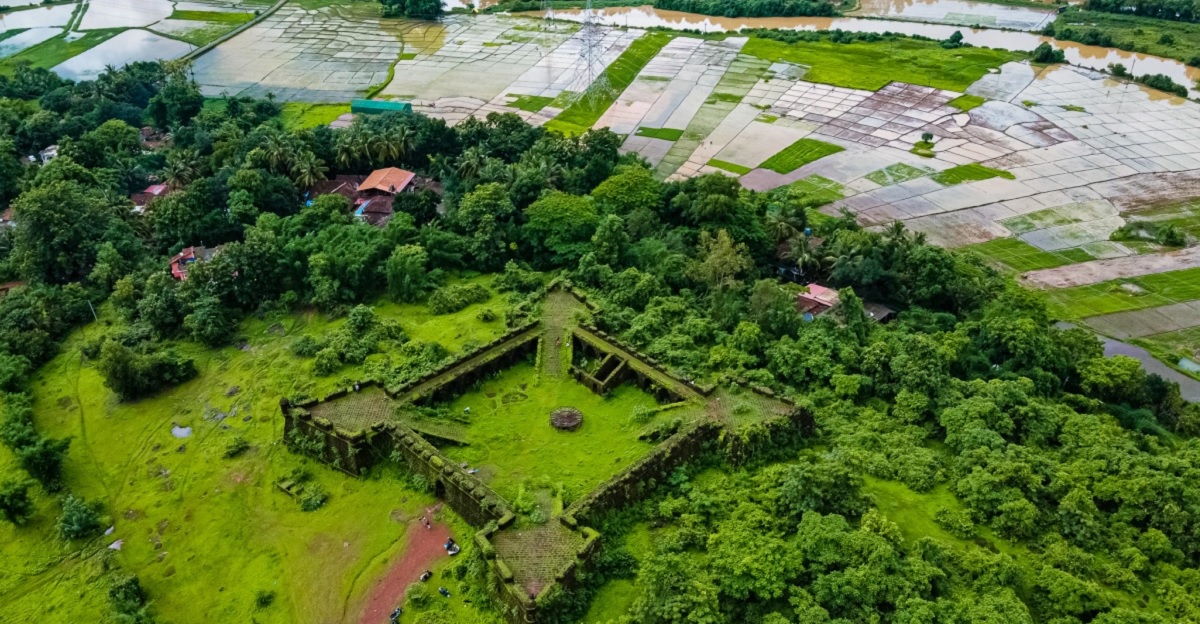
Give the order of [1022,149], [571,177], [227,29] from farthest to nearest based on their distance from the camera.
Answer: [227,29]
[1022,149]
[571,177]

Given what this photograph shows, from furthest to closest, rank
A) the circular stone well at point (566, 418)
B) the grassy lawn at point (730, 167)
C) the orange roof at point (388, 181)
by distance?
the grassy lawn at point (730, 167) → the orange roof at point (388, 181) → the circular stone well at point (566, 418)

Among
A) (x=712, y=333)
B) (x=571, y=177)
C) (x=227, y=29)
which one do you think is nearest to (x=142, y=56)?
(x=227, y=29)

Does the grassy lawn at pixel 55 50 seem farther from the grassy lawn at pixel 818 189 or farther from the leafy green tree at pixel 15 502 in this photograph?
the grassy lawn at pixel 818 189

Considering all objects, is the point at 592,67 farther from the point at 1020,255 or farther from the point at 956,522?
the point at 956,522

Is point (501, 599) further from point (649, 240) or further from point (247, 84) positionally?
point (247, 84)

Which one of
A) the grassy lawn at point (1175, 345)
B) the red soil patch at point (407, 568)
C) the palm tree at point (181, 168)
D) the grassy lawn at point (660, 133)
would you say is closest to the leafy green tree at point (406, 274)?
the red soil patch at point (407, 568)

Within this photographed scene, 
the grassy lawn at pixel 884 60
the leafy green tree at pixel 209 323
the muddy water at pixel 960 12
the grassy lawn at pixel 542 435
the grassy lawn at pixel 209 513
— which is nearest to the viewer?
the grassy lawn at pixel 209 513

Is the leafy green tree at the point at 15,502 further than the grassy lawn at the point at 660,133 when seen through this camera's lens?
No
